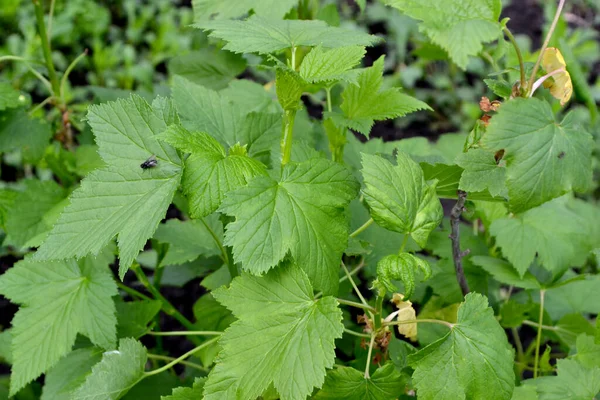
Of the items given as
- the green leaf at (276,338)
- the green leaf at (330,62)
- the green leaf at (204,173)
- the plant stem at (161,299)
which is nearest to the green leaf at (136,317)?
the plant stem at (161,299)

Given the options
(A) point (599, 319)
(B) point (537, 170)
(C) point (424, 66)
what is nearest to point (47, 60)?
(B) point (537, 170)

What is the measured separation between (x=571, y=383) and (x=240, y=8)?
1432 millimetres

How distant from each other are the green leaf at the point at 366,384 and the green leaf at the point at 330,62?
607mm

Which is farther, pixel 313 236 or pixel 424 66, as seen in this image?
pixel 424 66

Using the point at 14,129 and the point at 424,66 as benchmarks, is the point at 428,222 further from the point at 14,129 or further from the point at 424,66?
the point at 424,66

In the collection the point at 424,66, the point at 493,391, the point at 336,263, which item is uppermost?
the point at 336,263

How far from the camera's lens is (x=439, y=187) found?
1.37 m

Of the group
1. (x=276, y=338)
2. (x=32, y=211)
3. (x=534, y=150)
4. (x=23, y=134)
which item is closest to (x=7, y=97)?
(x=23, y=134)

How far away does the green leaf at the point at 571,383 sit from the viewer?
138 cm

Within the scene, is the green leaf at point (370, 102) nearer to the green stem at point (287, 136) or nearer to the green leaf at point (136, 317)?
the green stem at point (287, 136)

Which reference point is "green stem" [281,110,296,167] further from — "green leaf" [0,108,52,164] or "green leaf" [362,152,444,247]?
"green leaf" [0,108,52,164]

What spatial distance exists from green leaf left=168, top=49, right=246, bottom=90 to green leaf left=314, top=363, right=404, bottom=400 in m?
1.26

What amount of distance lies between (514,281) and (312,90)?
2.59 ft

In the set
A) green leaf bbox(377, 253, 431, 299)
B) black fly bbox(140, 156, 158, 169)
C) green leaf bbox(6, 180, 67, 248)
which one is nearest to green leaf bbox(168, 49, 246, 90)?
green leaf bbox(6, 180, 67, 248)
